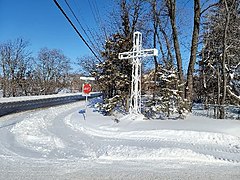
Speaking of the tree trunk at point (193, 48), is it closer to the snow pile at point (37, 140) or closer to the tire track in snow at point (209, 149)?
the tire track in snow at point (209, 149)

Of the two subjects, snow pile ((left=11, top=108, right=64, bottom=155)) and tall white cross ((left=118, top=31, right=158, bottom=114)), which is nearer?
snow pile ((left=11, top=108, right=64, bottom=155))

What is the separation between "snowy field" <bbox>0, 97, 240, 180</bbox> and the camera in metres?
4.54

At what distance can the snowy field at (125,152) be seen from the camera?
14.9ft

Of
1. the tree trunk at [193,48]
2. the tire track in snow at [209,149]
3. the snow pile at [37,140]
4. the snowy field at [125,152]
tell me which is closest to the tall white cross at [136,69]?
the snowy field at [125,152]

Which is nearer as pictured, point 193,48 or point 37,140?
point 37,140

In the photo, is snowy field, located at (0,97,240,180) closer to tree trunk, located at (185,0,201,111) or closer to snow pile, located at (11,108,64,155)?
snow pile, located at (11,108,64,155)

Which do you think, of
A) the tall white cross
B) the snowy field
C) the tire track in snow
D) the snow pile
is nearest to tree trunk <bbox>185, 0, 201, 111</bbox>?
the tall white cross

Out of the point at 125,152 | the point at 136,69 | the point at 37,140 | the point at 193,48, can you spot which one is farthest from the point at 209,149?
the point at 193,48

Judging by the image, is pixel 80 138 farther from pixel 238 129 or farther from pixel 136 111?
pixel 238 129

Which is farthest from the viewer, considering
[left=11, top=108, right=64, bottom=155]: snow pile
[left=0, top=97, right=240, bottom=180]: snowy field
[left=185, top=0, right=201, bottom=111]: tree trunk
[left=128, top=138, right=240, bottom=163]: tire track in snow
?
[left=185, top=0, right=201, bottom=111]: tree trunk

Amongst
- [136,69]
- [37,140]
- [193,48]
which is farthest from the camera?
[193,48]

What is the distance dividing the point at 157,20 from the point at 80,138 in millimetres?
15090

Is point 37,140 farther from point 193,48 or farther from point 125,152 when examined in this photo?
point 193,48

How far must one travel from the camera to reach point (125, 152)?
19.4 feet
